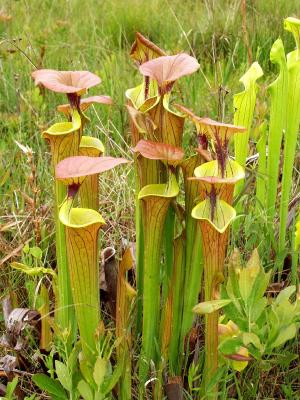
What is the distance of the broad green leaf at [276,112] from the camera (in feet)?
4.46

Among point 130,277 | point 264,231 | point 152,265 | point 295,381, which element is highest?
point 152,265

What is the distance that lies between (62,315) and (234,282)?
398 millimetres

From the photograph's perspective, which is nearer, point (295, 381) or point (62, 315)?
point (62, 315)

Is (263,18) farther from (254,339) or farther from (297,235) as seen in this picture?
(254,339)

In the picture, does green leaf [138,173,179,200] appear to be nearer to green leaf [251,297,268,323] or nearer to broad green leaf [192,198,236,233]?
broad green leaf [192,198,236,233]

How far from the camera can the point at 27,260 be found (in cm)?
161

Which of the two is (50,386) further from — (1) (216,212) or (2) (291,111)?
(2) (291,111)

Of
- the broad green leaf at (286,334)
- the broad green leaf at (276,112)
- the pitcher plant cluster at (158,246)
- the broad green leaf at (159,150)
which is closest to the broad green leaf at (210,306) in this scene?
the pitcher plant cluster at (158,246)

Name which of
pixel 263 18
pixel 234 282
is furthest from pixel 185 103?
pixel 234 282

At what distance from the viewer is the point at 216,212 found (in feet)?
3.58

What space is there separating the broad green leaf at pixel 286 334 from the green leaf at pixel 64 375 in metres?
0.38

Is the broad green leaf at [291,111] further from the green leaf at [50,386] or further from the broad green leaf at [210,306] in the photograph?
the green leaf at [50,386]

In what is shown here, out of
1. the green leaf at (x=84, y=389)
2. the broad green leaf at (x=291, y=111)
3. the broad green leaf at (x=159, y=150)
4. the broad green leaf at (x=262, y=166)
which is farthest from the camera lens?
the broad green leaf at (x=262, y=166)

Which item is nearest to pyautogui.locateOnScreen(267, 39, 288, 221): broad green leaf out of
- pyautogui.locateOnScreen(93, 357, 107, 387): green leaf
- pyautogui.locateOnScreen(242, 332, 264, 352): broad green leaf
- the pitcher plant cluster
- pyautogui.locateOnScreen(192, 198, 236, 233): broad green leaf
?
the pitcher plant cluster
